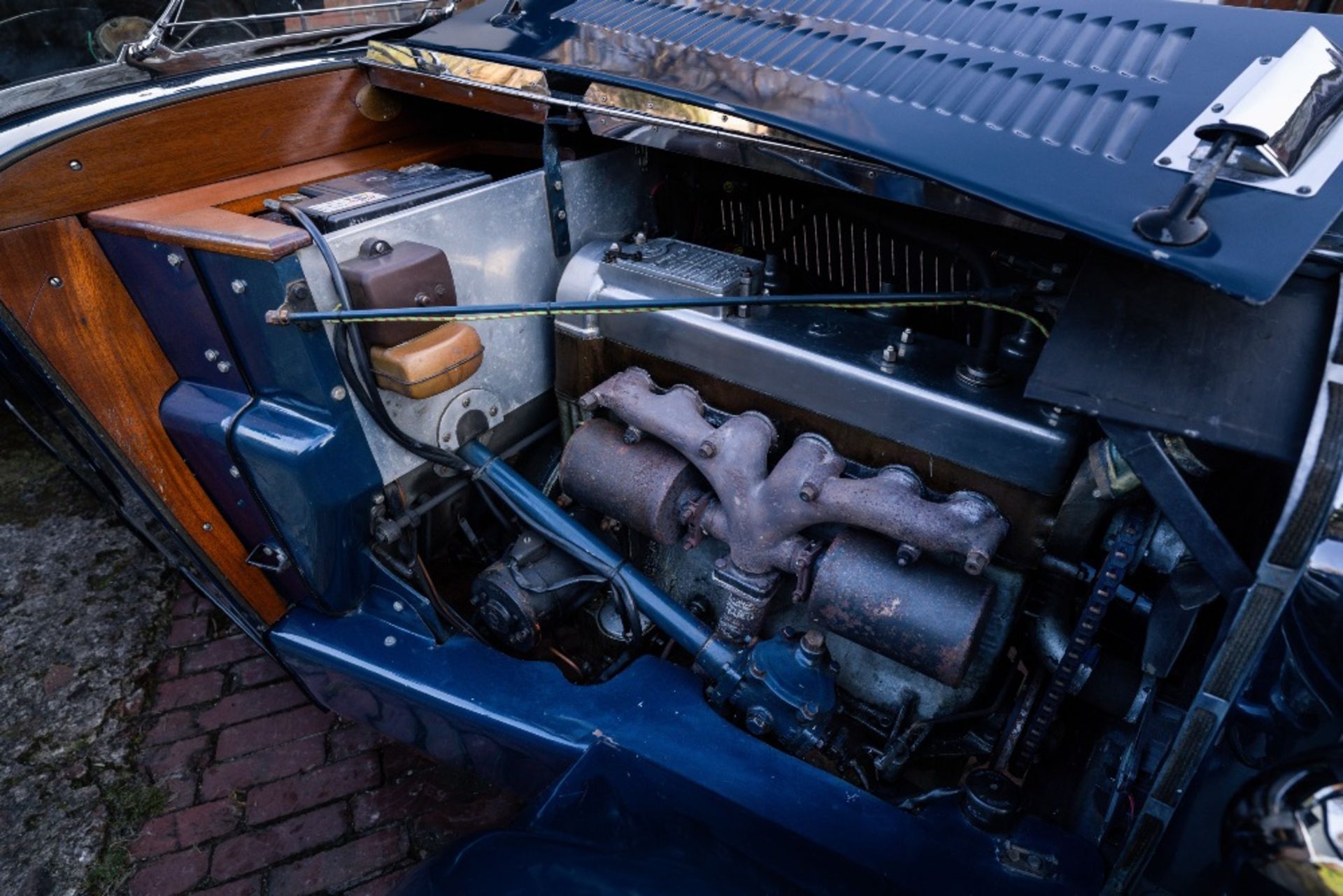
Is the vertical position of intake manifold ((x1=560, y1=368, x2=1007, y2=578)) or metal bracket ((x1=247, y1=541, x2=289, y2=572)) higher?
intake manifold ((x1=560, y1=368, x2=1007, y2=578))

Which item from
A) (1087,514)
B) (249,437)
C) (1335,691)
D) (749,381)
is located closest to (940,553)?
(1087,514)

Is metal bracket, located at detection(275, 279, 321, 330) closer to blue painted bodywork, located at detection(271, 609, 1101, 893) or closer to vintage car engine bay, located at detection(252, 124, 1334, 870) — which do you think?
vintage car engine bay, located at detection(252, 124, 1334, 870)

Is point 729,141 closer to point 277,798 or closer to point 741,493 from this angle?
point 741,493

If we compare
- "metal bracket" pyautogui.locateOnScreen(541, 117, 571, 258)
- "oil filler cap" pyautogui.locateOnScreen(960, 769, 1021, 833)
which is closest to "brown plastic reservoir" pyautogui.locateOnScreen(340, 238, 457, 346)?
"metal bracket" pyautogui.locateOnScreen(541, 117, 571, 258)

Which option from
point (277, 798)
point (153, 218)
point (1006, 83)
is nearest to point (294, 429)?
point (153, 218)

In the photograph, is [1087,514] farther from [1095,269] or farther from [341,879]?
[341,879]

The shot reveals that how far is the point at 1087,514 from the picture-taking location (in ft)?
4.63

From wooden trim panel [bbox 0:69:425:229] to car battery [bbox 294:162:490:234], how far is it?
209mm

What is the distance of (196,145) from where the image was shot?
188 cm

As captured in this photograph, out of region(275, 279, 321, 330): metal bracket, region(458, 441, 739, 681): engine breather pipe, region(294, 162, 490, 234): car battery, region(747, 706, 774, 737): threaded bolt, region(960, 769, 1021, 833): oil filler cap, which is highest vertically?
region(294, 162, 490, 234): car battery

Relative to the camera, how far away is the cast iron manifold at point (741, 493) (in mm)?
1495

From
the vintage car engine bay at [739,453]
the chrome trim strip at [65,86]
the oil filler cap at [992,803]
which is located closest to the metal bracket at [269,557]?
the vintage car engine bay at [739,453]

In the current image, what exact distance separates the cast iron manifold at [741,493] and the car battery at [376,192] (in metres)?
0.55

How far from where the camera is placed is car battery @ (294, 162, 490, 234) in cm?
168
